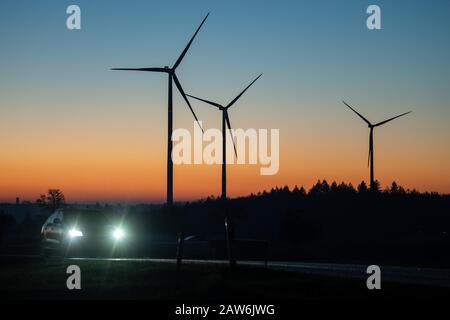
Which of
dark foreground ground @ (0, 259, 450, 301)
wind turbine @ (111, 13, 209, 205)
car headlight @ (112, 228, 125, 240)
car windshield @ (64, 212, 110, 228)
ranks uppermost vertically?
wind turbine @ (111, 13, 209, 205)

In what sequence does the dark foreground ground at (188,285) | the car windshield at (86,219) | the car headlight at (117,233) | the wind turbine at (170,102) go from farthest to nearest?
the car headlight at (117,233) → the car windshield at (86,219) → the wind turbine at (170,102) → the dark foreground ground at (188,285)

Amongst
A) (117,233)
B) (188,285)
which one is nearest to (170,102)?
(117,233)

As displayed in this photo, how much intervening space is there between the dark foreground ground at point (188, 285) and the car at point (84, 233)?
1.31m

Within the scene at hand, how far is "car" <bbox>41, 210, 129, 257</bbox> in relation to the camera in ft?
100

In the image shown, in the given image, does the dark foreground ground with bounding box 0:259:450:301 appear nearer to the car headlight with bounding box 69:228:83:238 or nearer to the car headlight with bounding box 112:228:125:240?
the car headlight with bounding box 69:228:83:238

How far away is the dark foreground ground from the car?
51.7 inches

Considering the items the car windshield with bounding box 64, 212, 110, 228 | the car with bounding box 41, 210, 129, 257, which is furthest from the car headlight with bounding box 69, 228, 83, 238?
the car windshield with bounding box 64, 212, 110, 228

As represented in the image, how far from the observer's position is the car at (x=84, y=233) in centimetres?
3056

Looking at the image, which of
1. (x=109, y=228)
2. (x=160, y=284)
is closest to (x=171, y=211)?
(x=160, y=284)

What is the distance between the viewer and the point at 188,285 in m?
22.8

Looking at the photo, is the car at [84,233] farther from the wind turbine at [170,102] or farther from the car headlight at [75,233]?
the wind turbine at [170,102]

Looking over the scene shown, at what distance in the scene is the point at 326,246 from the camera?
130125 mm

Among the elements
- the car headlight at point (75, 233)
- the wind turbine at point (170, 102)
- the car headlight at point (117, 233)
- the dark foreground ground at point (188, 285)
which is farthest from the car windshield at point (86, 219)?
the wind turbine at point (170, 102)
